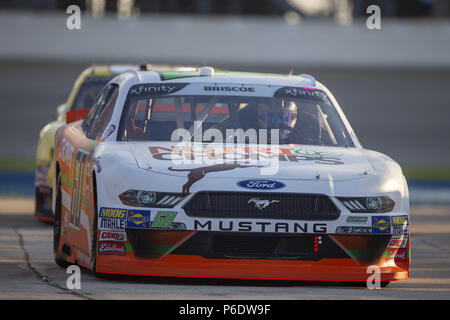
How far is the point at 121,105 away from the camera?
8.62 metres

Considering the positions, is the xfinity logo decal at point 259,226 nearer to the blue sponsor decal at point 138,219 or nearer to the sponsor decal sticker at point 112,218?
the blue sponsor decal at point 138,219

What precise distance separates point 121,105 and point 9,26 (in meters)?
27.3

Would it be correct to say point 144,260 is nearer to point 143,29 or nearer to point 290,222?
point 290,222

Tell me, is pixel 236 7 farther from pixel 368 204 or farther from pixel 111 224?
pixel 111 224

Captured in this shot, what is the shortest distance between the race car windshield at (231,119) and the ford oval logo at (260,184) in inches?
36.9

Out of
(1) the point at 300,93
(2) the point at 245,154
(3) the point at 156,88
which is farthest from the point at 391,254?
(3) the point at 156,88

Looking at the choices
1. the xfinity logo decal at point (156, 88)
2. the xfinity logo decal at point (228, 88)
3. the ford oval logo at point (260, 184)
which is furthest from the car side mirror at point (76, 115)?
the ford oval logo at point (260, 184)

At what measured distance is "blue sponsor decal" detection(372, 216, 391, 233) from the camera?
7.51 m

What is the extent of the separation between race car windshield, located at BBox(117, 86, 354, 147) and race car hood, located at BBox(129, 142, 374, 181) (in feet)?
0.78

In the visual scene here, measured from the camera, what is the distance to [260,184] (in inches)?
293

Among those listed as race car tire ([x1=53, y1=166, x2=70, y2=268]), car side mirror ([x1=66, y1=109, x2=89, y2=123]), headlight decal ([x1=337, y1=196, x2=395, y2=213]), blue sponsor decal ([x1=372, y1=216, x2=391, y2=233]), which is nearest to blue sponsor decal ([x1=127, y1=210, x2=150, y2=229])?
headlight decal ([x1=337, y1=196, x2=395, y2=213])

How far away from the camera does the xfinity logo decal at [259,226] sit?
7355 mm

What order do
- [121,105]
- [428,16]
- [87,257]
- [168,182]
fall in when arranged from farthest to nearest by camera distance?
1. [428,16]
2. [121,105]
3. [87,257]
4. [168,182]
